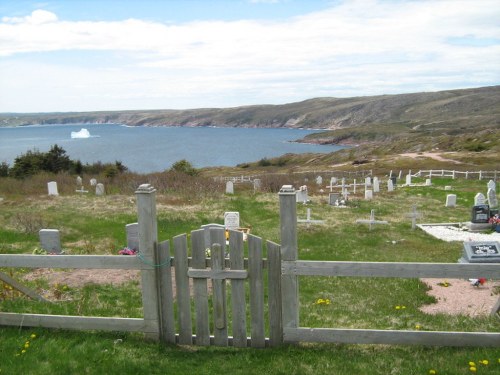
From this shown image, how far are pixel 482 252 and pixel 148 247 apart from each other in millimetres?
7726

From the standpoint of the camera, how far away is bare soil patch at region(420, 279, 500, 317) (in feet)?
29.0

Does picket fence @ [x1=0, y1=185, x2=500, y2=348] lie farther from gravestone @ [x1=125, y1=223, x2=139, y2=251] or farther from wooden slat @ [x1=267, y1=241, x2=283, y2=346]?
gravestone @ [x1=125, y1=223, x2=139, y2=251]

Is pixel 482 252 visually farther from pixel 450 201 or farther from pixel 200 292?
pixel 450 201

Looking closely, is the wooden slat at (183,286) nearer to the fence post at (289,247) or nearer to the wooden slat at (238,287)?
the wooden slat at (238,287)

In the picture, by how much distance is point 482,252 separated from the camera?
1030 cm

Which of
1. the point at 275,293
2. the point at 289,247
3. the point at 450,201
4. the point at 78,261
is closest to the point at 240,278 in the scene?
the point at 275,293

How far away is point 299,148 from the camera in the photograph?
500ft

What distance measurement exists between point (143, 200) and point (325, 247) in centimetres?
1131

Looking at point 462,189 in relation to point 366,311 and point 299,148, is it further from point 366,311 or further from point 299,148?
point 299,148

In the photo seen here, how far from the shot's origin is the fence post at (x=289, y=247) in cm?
545

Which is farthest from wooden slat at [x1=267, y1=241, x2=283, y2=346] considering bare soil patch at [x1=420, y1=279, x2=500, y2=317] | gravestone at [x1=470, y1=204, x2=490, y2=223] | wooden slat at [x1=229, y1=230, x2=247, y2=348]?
gravestone at [x1=470, y1=204, x2=490, y2=223]

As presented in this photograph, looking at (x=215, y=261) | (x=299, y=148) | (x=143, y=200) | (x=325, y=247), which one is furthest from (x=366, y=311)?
(x=299, y=148)

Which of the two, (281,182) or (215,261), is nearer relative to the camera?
(215,261)

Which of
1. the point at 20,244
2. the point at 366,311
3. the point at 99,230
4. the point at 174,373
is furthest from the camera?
the point at 99,230
